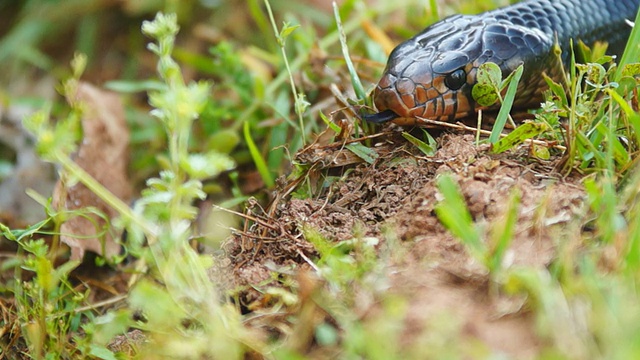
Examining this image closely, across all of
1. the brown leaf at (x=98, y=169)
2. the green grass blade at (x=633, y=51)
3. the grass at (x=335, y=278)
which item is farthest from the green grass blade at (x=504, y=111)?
the brown leaf at (x=98, y=169)

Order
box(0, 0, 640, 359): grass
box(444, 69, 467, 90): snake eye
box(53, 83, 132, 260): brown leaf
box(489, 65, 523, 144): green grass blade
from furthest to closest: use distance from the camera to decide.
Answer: box(53, 83, 132, 260): brown leaf < box(444, 69, 467, 90): snake eye < box(489, 65, 523, 144): green grass blade < box(0, 0, 640, 359): grass

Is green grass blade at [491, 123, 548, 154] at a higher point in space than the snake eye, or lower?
lower

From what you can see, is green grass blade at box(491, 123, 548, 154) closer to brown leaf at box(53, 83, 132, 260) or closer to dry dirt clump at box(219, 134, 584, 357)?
dry dirt clump at box(219, 134, 584, 357)

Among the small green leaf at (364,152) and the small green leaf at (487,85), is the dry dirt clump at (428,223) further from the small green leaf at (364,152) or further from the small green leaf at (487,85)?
the small green leaf at (487,85)

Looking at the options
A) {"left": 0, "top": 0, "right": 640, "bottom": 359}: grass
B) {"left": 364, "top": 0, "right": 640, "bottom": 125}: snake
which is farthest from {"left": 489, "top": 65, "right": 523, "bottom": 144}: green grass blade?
{"left": 364, "top": 0, "right": 640, "bottom": 125}: snake

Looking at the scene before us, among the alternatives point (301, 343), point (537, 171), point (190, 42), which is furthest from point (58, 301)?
point (190, 42)

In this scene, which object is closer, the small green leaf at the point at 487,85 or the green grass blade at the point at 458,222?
the green grass blade at the point at 458,222

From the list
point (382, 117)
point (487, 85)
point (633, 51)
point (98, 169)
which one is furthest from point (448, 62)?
point (98, 169)

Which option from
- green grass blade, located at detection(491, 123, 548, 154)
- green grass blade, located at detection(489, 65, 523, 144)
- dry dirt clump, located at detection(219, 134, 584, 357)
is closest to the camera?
dry dirt clump, located at detection(219, 134, 584, 357)
